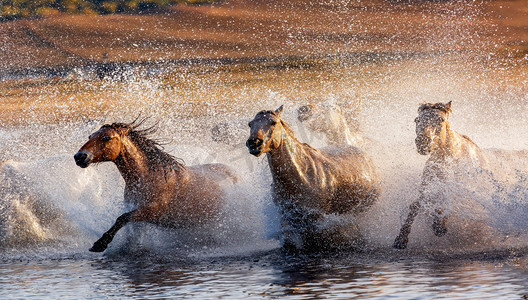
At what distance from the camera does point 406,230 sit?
276 inches

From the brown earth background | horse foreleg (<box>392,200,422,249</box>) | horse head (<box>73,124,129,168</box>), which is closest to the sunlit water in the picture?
horse foreleg (<box>392,200,422,249</box>)

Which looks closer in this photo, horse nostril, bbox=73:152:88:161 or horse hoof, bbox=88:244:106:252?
horse nostril, bbox=73:152:88:161

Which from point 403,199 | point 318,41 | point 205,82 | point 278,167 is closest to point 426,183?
point 403,199

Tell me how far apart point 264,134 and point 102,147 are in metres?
1.41

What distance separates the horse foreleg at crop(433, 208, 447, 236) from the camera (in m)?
7.05

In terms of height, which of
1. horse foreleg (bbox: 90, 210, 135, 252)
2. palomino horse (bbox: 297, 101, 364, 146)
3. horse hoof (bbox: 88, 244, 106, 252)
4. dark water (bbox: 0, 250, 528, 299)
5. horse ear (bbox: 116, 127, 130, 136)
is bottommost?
dark water (bbox: 0, 250, 528, 299)

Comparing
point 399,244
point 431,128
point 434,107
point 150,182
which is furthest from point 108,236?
point 434,107

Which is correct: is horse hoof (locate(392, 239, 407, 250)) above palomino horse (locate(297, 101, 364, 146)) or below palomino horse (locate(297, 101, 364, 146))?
below

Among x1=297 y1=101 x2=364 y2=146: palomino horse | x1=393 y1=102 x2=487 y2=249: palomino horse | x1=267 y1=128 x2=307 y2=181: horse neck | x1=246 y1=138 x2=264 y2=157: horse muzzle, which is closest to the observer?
x1=246 y1=138 x2=264 y2=157: horse muzzle

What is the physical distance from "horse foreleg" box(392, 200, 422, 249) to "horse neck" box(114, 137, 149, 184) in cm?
217

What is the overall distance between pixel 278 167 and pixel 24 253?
2.51m

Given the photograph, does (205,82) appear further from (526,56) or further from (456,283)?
(456,283)

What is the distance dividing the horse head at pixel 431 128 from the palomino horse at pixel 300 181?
0.65m

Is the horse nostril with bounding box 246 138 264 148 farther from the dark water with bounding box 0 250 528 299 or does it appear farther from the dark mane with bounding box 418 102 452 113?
the dark mane with bounding box 418 102 452 113
